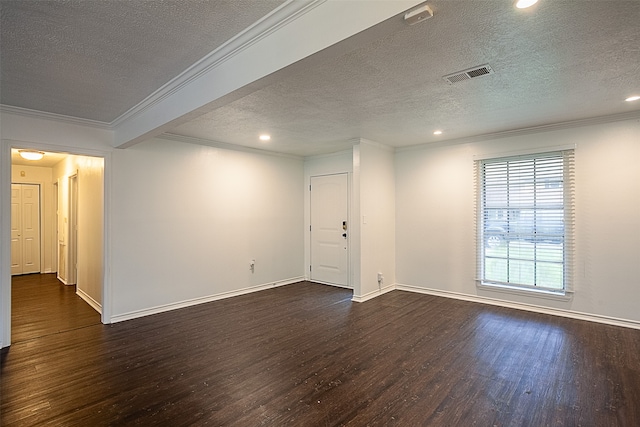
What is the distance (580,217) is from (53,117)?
642 cm

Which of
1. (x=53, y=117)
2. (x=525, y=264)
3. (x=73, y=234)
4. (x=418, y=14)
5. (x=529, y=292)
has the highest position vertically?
(x=53, y=117)

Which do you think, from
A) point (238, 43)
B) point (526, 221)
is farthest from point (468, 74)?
point (526, 221)

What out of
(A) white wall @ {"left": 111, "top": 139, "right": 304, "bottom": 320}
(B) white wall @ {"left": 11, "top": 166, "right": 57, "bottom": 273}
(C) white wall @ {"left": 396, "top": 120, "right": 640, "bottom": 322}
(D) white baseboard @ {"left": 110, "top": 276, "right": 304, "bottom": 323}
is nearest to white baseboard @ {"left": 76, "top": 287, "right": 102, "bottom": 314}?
(D) white baseboard @ {"left": 110, "top": 276, "right": 304, "bottom": 323}

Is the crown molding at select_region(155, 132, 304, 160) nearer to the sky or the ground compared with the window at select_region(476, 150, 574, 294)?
nearer to the sky

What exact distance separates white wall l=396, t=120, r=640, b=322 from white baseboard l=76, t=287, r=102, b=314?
4.82 metres

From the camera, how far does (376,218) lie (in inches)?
211

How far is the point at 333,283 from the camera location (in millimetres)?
6121

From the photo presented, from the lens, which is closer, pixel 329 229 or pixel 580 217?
pixel 580 217

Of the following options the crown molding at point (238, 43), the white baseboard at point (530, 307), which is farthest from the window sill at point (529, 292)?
the crown molding at point (238, 43)

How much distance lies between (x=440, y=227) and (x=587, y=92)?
2.65 meters

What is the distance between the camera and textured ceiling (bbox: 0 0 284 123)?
1.81 m

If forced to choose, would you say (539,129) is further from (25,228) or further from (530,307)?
(25,228)

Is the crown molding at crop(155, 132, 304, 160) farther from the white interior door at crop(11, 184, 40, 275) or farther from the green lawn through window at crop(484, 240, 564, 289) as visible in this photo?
the white interior door at crop(11, 184, 40, 275)

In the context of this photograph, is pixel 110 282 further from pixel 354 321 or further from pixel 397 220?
pixel 397 220
